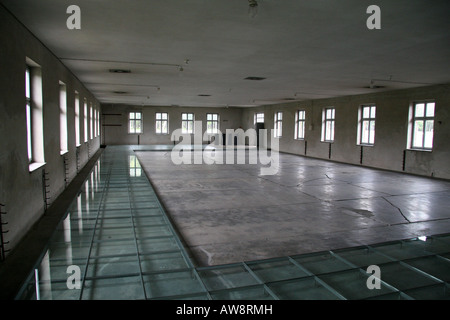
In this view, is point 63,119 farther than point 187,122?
No

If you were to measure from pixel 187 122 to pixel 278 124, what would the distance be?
718 cm

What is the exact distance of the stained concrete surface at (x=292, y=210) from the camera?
14.6 feet

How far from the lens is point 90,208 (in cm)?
582

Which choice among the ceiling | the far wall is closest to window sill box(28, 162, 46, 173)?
the ceiling

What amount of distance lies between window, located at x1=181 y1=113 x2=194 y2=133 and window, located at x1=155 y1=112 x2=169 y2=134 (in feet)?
3.70

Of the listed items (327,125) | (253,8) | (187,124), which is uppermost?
(253,8)

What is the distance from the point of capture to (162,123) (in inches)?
925

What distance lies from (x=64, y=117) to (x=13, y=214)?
4.22 meters

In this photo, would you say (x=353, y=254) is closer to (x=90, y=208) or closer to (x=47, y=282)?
(x=47, y=282)

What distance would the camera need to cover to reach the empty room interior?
3.33 m

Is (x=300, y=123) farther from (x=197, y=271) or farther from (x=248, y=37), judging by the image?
(x=197, y=271)

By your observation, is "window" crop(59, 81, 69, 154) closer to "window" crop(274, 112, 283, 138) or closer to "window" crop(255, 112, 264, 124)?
"window" crop(274, 112, 283, 138)

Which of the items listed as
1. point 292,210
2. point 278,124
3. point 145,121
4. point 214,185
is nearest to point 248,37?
point 292,210
